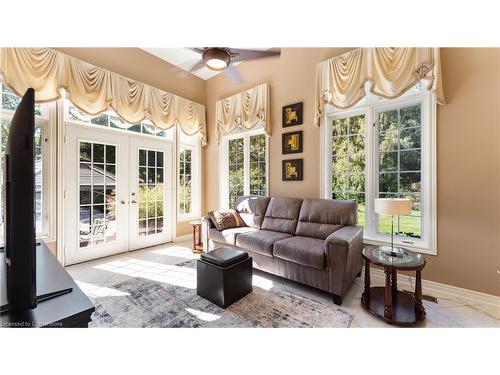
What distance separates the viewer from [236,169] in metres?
4.34

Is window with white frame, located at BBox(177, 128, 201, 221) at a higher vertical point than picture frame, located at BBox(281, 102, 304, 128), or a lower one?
lower

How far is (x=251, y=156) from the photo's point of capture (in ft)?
13.4

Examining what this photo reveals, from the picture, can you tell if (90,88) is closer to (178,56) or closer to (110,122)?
(110,122)

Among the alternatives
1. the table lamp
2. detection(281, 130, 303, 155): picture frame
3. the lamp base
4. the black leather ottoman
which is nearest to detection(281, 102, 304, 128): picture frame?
detection(281, 130, 303, 155): picture frame

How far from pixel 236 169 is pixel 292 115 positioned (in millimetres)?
1532

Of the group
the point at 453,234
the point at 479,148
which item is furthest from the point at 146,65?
the point at 453,234

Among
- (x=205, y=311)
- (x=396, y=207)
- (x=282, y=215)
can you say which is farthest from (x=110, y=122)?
(x=396, y=207)

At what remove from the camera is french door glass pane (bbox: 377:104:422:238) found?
2.49 metres

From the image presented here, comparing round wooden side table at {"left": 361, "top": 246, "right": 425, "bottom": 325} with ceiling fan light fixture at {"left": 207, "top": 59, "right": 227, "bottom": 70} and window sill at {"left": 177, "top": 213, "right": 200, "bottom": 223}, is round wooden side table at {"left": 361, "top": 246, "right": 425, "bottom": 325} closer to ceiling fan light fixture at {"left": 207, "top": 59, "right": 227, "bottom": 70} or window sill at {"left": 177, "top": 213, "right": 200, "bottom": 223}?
A: ceiling fan light fixture at {"left": 207, "top": 59, "right": 227, "bottom": 70}

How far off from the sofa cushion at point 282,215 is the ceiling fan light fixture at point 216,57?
195 cm

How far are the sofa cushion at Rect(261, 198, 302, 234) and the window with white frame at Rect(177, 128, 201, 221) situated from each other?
6.44 feet

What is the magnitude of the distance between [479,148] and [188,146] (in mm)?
4294

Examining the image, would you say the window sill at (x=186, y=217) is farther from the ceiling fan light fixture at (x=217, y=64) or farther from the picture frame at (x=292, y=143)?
the ceiling fan light fixture at (x=217, y=64)

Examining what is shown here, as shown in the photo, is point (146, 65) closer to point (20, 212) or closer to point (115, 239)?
point (115, 239)
